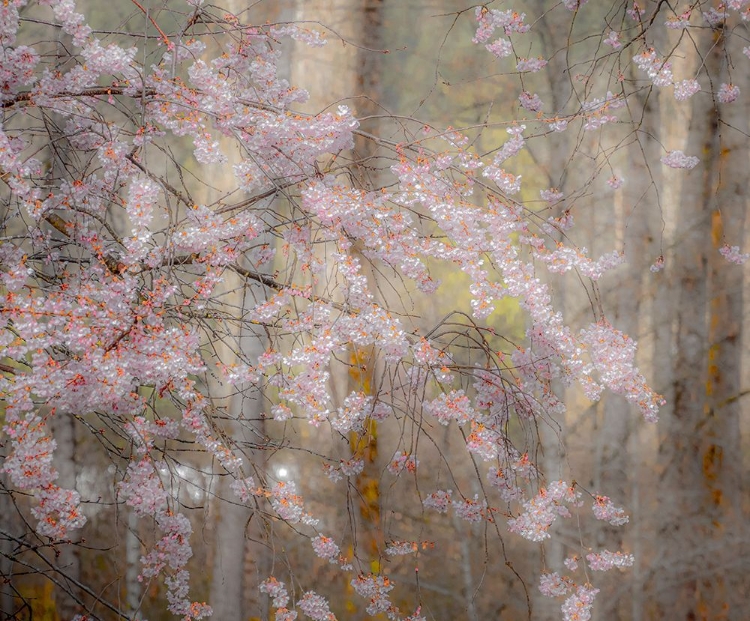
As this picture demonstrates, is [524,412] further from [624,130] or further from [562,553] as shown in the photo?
[624,130]

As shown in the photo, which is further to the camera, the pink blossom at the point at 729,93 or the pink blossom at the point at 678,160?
the pink blossom at the point at 729,93

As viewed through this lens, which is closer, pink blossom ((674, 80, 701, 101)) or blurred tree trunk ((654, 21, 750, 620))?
pink blossom ((674, 80, 701, 101))

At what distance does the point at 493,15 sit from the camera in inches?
118

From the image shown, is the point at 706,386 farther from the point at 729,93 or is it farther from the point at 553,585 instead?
the point at 553,585

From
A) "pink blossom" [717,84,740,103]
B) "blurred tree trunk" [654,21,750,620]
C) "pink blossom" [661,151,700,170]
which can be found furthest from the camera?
"blurred tree trunk" [654,21,750,620]

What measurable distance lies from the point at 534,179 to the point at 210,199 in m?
1.76

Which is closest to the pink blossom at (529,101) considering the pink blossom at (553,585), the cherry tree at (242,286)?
the cherry tree at (242,286)

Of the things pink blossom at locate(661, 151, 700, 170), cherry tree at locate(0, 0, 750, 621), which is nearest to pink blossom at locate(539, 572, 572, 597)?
cherry tree at locate(0, 0, 750, 621)

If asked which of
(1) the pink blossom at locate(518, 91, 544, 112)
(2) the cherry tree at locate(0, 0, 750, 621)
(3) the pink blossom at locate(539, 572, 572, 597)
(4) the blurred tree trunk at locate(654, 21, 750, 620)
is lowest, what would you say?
(3) the pink blossom at locate(539, 572, 572, 597)

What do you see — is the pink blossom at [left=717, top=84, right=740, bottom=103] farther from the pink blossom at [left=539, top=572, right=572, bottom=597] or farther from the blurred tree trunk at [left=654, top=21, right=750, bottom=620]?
the pink blossom at [left=539, top=572, right=572, bottom=597]

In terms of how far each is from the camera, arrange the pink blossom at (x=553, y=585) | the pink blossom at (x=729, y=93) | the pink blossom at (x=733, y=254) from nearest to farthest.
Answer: the pink blossom at (x=553, y=585) < the pink blossom at (x=729, y=93) < the pink blossom at (x=733, y=254)

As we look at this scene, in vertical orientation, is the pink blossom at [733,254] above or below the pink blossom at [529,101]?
below

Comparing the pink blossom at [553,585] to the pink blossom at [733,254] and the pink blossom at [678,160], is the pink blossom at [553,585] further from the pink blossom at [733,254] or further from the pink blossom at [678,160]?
the pink blossom at [733,254]

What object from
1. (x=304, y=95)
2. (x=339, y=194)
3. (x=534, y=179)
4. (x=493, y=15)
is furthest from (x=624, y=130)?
(x=339, y=194)
